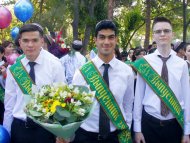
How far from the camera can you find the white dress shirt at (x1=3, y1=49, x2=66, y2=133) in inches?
139

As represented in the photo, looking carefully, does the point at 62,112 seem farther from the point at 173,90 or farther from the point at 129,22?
the point at 129,22

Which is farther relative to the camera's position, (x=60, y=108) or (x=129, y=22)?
(x=129, y=22)

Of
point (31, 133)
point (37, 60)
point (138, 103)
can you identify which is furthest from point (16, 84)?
point (138, 103)

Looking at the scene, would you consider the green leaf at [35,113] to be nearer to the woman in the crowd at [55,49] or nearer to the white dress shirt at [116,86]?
the white dress shirt at [116,86]

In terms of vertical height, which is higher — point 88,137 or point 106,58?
point 106,58

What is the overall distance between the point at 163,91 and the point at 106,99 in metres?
0.63

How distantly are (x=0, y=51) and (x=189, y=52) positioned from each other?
2860 millimetres

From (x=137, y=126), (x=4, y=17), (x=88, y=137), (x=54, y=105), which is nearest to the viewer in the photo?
(x=54, y=105)

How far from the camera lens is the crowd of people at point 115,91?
11.1ft

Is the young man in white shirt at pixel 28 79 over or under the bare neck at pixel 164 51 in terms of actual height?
under

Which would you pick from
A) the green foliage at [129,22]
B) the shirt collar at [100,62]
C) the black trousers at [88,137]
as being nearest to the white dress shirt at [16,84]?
the shirt collar at [100,62]

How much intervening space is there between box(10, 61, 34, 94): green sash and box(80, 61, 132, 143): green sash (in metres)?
0.54

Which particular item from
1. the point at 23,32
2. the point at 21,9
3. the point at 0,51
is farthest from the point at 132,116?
the point at 21,9

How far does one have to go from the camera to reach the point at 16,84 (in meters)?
3.59
